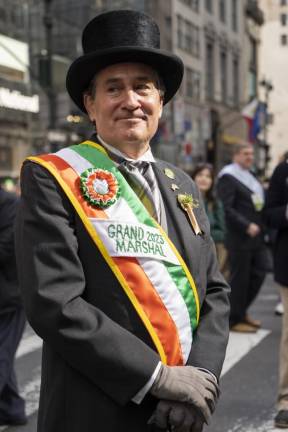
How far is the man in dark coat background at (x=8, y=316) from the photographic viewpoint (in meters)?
4.59

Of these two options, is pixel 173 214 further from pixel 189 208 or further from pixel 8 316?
pixel 8 316

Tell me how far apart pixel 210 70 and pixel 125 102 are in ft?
122

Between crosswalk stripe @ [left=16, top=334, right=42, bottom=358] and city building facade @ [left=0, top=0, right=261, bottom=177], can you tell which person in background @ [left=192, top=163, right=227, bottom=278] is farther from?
city building facade @ [left=0, top=0, right=261, bottom=177]

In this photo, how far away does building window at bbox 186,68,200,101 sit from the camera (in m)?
34.0

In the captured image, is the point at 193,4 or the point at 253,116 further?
the point at 193,4

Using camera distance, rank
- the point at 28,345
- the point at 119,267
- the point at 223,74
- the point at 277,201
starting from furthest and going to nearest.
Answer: the point at 223,74
the point at 28,345
the point at 277,201
the point at 119,267

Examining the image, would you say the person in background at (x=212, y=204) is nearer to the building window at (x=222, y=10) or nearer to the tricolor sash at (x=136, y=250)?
the tricolor sash at (x=136, y=250)

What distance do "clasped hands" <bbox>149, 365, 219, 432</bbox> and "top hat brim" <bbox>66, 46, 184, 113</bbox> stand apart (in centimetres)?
100

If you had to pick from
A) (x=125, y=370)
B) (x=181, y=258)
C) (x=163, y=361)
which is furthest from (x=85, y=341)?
(x=181, y=258)

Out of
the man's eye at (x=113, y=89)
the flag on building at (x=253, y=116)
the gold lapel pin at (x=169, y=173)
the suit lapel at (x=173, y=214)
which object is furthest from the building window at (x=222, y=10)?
the man's eye at (x=113, y=89)

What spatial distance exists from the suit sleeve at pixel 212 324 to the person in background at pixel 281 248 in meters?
2.43

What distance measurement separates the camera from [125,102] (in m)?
2.29

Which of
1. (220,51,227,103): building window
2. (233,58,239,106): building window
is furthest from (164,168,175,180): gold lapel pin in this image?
(233,58,239,106): building window

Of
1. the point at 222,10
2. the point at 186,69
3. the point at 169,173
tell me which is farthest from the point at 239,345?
the point at 222,10
